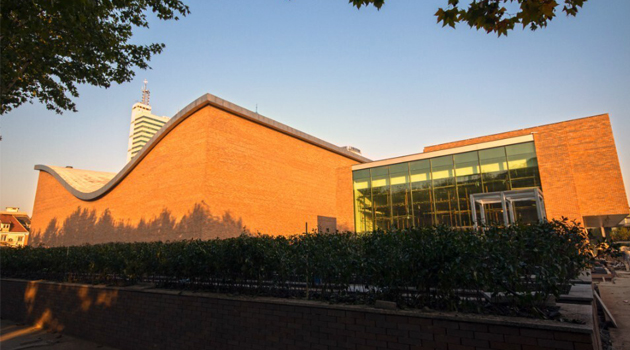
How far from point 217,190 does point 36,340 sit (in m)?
11.0

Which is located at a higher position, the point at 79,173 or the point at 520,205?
the point at 79,173

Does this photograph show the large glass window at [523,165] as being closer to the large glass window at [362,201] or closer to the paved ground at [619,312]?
the paved ground at [619,312]

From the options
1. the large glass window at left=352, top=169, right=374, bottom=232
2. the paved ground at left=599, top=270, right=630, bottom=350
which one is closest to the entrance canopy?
the paved ground at left=599, top=270, right=630, bottom=350

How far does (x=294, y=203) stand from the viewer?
75.2 feet

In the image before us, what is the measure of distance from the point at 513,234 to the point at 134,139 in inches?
5328

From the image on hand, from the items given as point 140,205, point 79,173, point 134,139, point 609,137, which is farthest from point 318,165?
point 134,139

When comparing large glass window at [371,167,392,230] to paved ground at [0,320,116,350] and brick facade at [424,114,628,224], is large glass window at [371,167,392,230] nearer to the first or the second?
brick facade at [424,114,628,224]

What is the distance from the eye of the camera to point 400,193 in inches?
892

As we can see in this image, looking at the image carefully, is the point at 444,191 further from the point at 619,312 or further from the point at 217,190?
the point at 217,190

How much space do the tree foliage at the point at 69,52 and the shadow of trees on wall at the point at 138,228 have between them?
6.73 meters

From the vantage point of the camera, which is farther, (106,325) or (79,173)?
(79,173)

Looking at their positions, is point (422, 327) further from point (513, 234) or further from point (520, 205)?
point (520, 205)

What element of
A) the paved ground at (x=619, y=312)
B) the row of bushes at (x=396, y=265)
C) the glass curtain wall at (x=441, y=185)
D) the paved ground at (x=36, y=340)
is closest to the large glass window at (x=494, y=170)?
the glass curtain wall at (x=441, y=185)

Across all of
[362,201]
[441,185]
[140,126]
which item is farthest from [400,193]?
[140,126]
